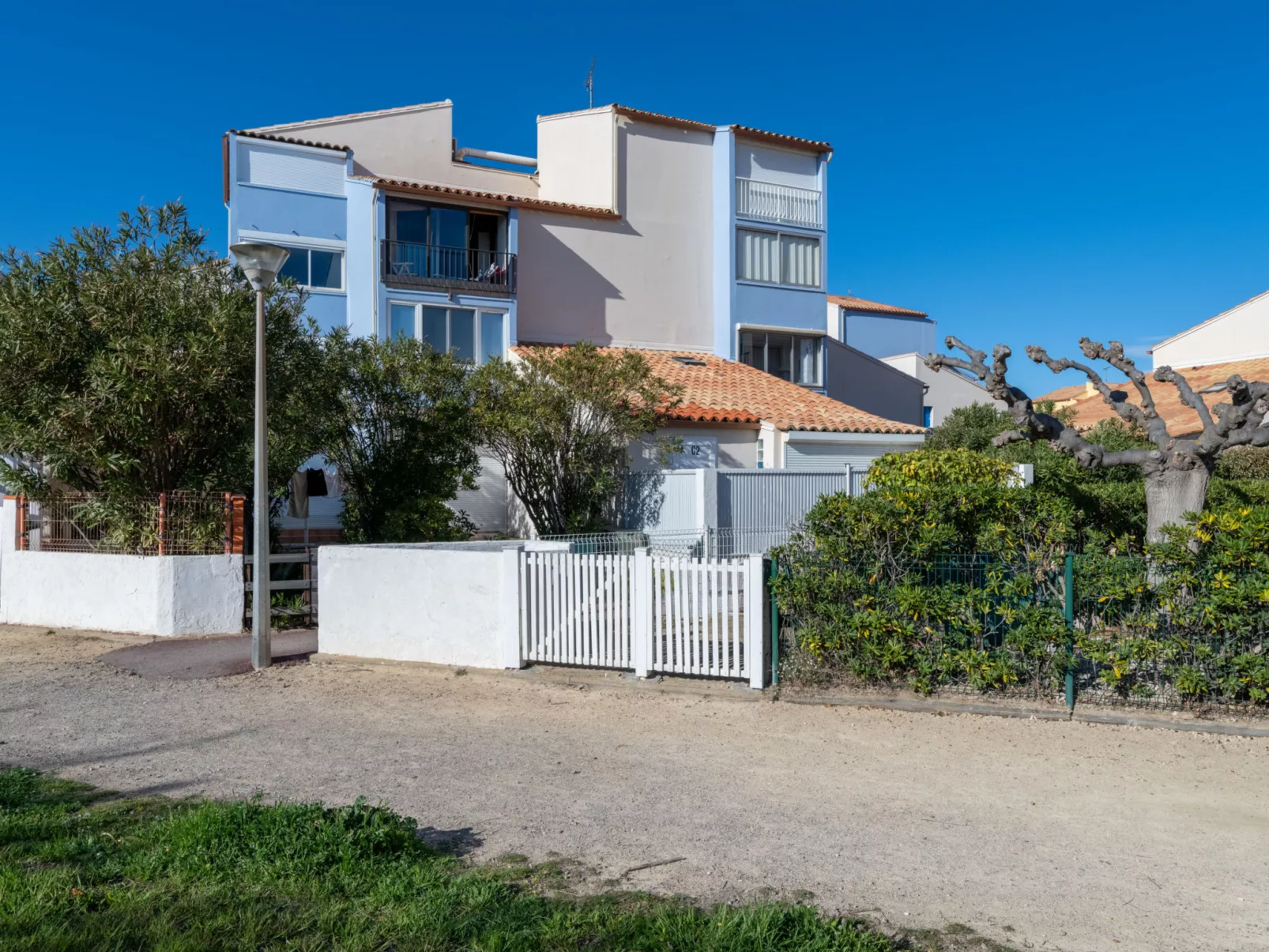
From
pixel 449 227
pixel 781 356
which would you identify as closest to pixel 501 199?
pixel 449 227

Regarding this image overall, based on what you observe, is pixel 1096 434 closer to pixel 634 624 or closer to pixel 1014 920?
pixel 634 624

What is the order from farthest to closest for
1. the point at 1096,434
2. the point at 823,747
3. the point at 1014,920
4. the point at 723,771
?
the point at 1096,434
the point at 823,747
the point at 723,771
the point at 1014,920

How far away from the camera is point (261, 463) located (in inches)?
456

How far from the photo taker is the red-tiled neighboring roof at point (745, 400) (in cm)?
2189

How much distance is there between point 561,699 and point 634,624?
1031 mm

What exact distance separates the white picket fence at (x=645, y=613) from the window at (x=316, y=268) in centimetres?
1555

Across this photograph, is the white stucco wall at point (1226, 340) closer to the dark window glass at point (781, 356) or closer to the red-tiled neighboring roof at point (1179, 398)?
the red-tiled neighboring roof at point (1179, 398)

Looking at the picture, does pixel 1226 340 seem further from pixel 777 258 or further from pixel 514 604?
pixel 514 604

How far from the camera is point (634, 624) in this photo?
10.2 metres

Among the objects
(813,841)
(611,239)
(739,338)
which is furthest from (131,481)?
(739,338)

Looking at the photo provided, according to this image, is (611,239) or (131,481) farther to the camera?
(611,239)

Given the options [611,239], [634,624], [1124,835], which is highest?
[611,239]

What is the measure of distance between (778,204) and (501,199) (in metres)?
8.42

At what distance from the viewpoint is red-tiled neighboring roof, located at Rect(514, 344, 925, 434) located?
21.9 meters
